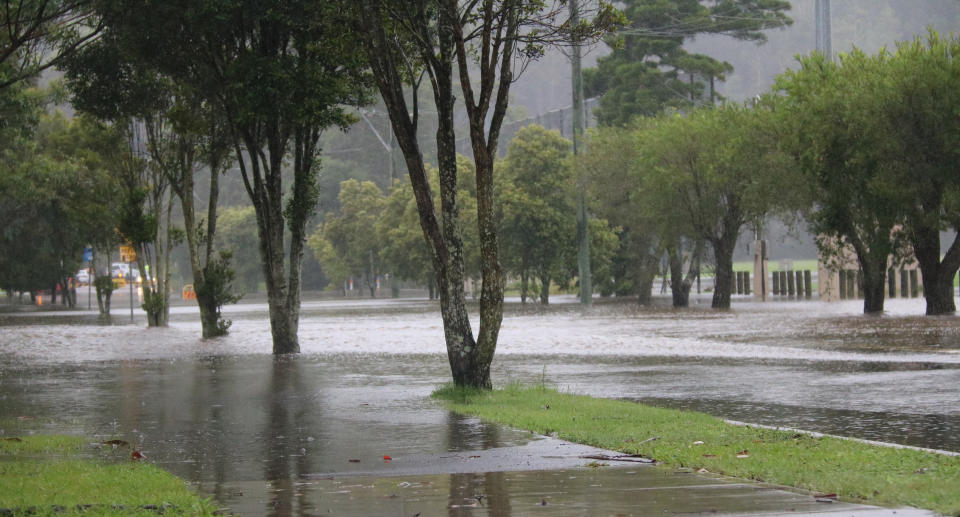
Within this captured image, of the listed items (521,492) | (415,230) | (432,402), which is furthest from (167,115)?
(415,230)

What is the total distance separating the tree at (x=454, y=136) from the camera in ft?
52.4

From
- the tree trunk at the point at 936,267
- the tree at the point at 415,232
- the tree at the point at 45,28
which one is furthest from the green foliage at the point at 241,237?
the tree trunk at the point at 936,267

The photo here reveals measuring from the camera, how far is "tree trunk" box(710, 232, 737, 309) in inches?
1873

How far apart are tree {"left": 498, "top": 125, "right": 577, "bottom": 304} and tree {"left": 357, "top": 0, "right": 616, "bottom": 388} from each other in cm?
3970

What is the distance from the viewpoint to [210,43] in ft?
86.3

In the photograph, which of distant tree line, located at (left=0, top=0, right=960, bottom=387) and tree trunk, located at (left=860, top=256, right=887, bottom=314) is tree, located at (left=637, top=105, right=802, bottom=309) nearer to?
distant tree line, located at (left=0, top=0, right=960, bottom=387)

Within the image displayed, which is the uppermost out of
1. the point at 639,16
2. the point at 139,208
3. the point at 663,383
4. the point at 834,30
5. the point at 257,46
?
the point at 834,30

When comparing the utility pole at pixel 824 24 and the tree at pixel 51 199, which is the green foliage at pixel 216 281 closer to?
the tree at pixel 51 199

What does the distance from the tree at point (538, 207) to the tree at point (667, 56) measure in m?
10.9

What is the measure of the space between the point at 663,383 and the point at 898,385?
336 cm

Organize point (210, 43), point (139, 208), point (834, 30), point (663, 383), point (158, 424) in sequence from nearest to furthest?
point (158, 424) → point (663, 383) → point (210, 43) → point (139, 208) → point (834, 30)

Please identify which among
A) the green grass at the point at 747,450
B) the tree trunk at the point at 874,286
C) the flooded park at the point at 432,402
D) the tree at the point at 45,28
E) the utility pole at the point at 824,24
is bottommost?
the flooded park at the point at 432,402

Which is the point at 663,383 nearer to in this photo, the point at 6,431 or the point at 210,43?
the point at 6,431

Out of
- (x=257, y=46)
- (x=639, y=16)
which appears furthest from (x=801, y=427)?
(x=639, y=16)
